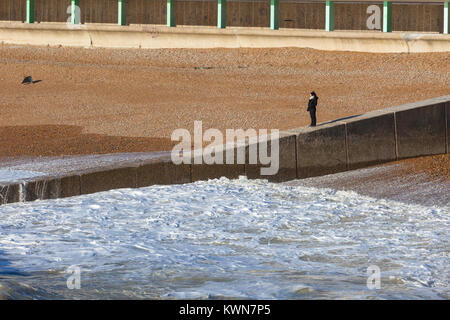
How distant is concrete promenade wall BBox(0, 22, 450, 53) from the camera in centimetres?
2755

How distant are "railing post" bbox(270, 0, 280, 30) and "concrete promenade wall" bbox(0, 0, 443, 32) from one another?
0.67 meters

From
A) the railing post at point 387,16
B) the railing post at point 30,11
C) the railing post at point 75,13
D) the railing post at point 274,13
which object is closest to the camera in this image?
the railing post at point 387,16

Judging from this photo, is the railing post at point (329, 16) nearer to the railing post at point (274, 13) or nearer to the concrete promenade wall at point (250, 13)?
the concrete promenade wall at point (250, 13)

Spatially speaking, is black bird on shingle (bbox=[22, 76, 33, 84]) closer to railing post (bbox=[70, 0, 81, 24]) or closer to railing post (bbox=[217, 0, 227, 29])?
railing post (bbox=[70, 0, 81, 24])

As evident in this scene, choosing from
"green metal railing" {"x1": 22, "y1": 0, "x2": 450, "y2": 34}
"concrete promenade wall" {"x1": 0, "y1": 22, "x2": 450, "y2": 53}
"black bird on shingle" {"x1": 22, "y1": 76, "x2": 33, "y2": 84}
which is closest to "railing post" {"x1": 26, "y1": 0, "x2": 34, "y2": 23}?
"green metal railing" {"x1": 22, "y1": 0, "x2": 450, "y2": 34}

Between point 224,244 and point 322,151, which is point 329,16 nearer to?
point 322,151

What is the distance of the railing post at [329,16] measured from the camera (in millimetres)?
29703

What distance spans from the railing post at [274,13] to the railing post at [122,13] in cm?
518

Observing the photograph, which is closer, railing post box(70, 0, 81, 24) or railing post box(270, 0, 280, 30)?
railing post box(270, 0, 280, 30)

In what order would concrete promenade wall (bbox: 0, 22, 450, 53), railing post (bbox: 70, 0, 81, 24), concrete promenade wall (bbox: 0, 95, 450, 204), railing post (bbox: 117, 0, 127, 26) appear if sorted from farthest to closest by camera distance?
1. railing post (bbox: 70, 0, 81, 24)
2. railing post (bbox: 117, 0, 127, 26)
3. concrete promenade wall (bbox: 0, 22, 450, 53)
4. concrete promenade wall (bbox: 0, 95, 450, 204)

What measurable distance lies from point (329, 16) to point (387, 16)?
6.18 feet

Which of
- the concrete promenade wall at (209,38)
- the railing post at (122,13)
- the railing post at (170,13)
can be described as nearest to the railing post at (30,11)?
the concrete promenade wall at (209,38)

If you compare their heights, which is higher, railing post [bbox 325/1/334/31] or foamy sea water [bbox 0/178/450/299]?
railing post [bbox 325/1/334/31]
